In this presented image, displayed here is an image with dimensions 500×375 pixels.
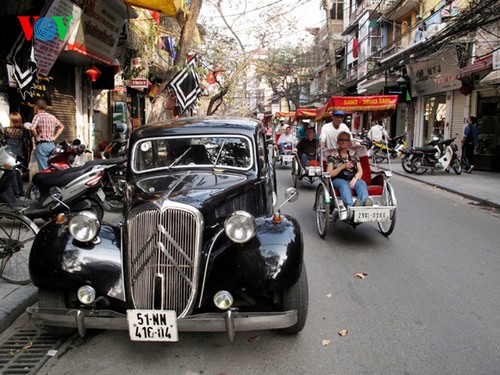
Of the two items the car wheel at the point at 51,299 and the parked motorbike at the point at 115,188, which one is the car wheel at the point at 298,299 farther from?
the parked motorbike at the point at 115,188

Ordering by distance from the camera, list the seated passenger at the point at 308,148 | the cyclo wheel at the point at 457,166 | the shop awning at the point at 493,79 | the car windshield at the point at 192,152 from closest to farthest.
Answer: the car windshield at the point at 192,152 < the seated passenger at the point at 308,148 < the shop awning at the point at 493,79 < the cyclo wheel at the point at 457,166

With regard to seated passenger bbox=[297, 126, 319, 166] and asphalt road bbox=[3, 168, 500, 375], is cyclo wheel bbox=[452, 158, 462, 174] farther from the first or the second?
asphalt road bbox=[3, 168, 500, 375]

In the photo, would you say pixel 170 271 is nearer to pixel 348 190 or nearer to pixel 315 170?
pixel 348 190

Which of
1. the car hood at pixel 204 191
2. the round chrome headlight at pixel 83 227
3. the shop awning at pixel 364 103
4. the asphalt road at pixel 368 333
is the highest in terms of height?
the shop awning at pixel 364 103

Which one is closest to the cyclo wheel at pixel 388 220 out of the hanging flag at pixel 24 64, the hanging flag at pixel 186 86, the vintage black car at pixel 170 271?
the vintage black car at pixel 170 271

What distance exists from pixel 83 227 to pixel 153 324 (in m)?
0.97

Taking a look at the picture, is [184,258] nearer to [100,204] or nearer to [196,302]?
[196,302]

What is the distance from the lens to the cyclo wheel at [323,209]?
21.5 feet

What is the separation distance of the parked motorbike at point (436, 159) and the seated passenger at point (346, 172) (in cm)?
922

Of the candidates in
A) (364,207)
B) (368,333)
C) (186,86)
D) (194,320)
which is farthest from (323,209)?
(186,86)

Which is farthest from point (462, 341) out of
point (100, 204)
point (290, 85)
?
point (290, 85)

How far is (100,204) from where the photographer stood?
7.29 meters

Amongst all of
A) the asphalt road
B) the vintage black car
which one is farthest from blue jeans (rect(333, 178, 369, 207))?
the vintage black car

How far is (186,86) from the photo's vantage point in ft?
41.3
